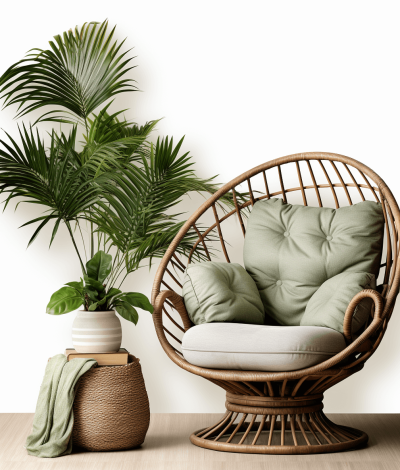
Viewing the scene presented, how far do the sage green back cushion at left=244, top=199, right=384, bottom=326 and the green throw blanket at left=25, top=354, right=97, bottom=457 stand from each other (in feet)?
2.53

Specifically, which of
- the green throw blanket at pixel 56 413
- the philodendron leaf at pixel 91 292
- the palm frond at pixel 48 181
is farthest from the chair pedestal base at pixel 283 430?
the palm frond at pixel 48 181

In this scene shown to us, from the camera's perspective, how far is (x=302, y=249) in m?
2.36

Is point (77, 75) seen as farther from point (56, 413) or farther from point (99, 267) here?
point (56, 413)

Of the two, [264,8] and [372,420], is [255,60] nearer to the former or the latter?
[264,8]

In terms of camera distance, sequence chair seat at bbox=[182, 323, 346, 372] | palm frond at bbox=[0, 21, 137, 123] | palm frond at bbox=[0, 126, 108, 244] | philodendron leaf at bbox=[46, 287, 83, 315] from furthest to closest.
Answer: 1. palm frond at bbox=[0, 21, 137, 123]
2. palm frond at bbox=[0, 126, 108, 244]
3. philodendron leaf at bbox=[46, 287, 83, 315]
4. chair seat at bbox=[182, 323, 346, 372]

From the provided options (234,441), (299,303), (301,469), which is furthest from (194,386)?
(301,469)

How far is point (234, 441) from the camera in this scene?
2250 mm

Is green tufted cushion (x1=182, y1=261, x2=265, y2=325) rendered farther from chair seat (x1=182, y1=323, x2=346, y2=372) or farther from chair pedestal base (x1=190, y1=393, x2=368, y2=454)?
chair pedestal base (x1=190, y1=393, x2=368, y2=454)

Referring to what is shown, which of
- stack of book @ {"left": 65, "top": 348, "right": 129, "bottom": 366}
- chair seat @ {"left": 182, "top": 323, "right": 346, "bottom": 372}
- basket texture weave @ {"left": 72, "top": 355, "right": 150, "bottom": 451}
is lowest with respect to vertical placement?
basket texture weave @ {"left": 72, "top": 355, "right": 150, "bottom": 451}

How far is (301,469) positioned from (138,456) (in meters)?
0.56

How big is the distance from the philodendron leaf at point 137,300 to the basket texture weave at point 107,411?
Answer: 0.23 meters

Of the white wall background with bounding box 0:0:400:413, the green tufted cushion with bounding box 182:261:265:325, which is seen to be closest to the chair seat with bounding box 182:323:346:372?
the green tufted cushion with bounding box 182:261:265:325

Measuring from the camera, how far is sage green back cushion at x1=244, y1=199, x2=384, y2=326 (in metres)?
2.28

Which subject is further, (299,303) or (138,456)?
(299,303)
